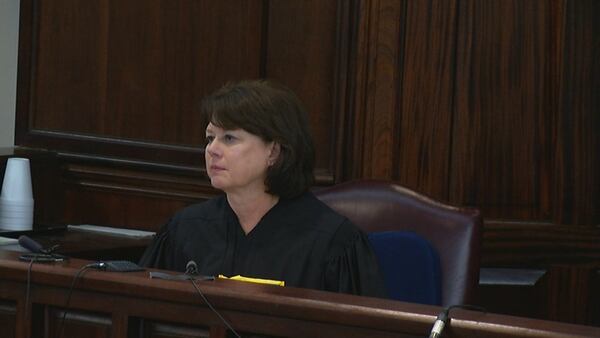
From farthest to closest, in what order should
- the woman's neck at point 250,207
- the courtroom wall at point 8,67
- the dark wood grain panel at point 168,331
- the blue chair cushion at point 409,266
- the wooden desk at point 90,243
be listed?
the courtroom wall at point 8,67 < the wooden desk at point 90,243 < the woman's neck at point 250,207 < the blue chair cushion at point 409,266 < the dark wood grain panel at point 168,331

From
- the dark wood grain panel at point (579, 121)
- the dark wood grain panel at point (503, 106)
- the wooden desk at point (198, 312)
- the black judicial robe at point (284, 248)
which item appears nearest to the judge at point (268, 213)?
the black judicial robe at point (284, 248)

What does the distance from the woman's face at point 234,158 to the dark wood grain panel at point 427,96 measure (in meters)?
0.81

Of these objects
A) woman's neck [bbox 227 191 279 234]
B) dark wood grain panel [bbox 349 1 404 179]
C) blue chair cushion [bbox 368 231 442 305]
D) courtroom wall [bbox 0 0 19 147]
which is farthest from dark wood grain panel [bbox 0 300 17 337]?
courtroom wall [bbox 0 0 19 147]

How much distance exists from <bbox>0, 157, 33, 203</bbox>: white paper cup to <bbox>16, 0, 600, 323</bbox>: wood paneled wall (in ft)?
1.31

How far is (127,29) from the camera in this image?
3.98 metres

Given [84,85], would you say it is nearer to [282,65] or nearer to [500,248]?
[282,65]

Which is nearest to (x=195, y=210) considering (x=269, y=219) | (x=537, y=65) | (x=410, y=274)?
(x=269, y=219)

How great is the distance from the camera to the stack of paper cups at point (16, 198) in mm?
3734

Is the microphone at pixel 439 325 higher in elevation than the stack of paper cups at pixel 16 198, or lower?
higher

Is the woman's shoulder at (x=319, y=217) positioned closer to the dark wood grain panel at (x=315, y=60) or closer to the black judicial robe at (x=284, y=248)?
the black judicial robe at (x=284, y=248)

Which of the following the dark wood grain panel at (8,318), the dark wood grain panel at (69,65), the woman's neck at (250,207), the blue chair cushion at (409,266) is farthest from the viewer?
the dark wood grain panel at (69,65)

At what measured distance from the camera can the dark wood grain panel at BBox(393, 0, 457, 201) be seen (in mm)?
3549

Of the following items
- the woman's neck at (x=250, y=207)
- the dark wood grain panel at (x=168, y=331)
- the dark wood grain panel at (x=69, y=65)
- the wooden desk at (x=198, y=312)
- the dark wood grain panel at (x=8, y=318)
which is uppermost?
the dark wood grain panel at (x=69, y=65)

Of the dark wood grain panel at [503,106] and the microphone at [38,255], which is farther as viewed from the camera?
the dark wood grain panel at [503,106]
